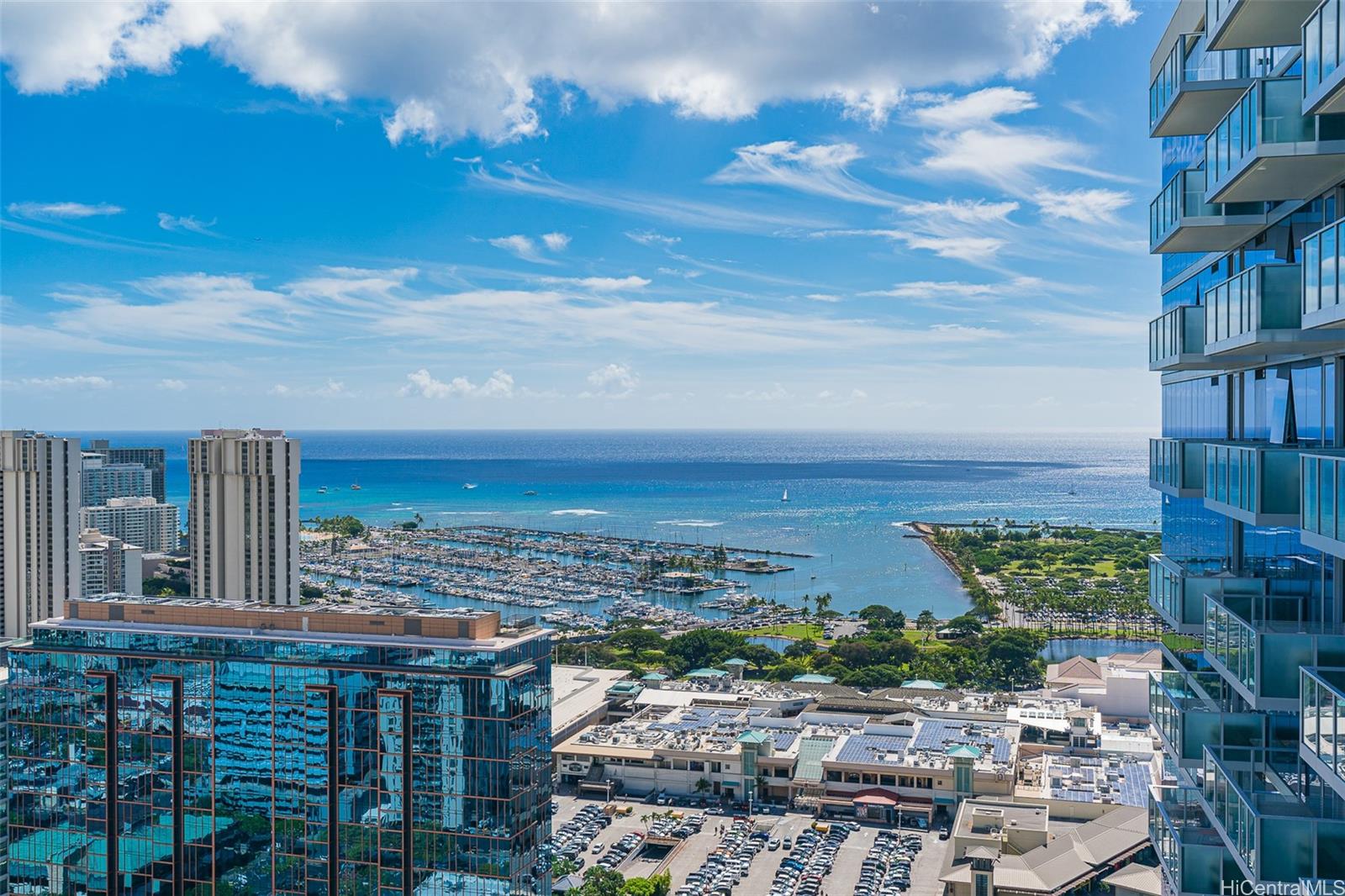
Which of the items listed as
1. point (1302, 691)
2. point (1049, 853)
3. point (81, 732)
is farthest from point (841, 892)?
point (1302, 691)

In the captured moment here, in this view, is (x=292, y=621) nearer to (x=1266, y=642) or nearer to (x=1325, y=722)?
(x=1266, y=642)

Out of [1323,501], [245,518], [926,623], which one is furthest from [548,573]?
[1323,501]

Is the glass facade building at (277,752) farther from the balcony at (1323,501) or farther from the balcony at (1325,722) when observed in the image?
the balcony at (1323,501)

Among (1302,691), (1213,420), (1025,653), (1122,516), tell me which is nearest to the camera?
(1302,691)

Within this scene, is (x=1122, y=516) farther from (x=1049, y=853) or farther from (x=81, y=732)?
(x=81, y=732)

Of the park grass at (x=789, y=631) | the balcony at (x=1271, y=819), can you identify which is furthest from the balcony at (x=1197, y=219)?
the park grass at (x=789, y=631)

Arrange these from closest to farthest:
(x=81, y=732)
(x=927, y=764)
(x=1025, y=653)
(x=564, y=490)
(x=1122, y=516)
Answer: (x=81, y=732) → (x=927, y=764) → (x=1025, y=653) → (x=1122, y=516) → (x=564, y=490)
